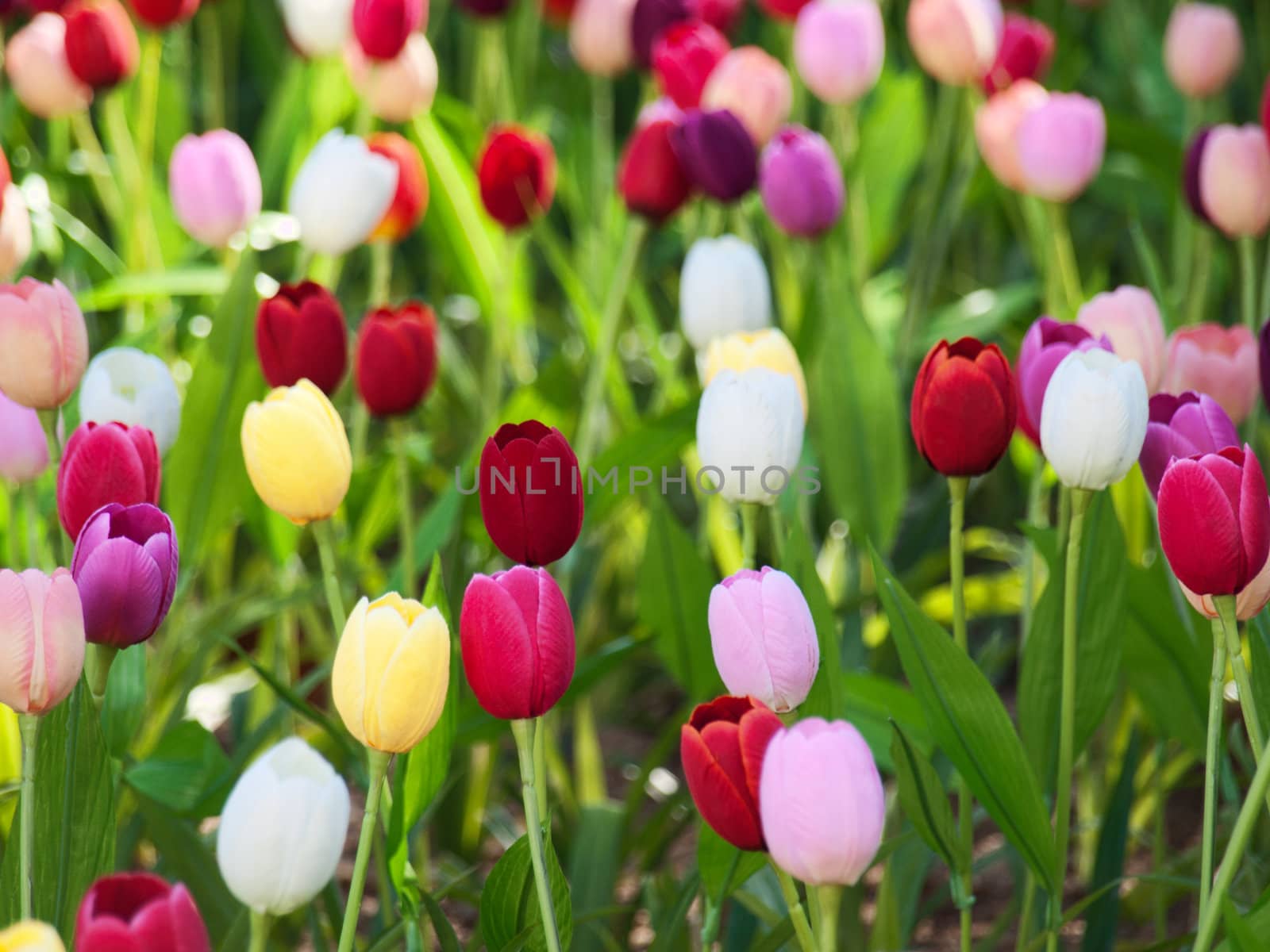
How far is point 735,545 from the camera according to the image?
1.16 m

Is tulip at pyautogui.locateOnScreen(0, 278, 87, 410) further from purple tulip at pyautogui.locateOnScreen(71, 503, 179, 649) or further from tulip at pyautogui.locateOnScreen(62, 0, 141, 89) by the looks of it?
tulip at pyautogui.locateOnScreen(62, 0, 141, 89)

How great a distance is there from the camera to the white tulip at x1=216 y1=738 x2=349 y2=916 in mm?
465

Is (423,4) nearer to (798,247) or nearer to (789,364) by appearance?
(798,247)

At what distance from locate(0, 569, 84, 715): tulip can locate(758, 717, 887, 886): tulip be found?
0.78ft

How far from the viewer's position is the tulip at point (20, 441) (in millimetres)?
720

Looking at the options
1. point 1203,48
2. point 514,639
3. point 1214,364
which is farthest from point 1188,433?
point 1203,48

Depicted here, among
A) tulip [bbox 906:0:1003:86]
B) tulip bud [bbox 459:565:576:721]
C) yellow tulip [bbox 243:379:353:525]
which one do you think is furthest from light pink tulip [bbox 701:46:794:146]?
tulip bud [bbox 459:565:576:721]

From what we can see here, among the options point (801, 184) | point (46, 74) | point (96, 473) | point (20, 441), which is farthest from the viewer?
point (46, 74)

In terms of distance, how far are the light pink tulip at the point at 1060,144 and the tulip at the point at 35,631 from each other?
72 cm

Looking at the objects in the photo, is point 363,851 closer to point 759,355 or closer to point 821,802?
point 821,802

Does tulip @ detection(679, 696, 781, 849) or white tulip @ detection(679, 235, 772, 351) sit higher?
white tulip @ detection(679, 235, 772, 351)

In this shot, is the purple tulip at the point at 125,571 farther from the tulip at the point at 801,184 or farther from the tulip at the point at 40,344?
the tulip at the point at 801,184

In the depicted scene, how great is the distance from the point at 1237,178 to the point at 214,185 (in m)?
0.64

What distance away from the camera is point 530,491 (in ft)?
1.90
